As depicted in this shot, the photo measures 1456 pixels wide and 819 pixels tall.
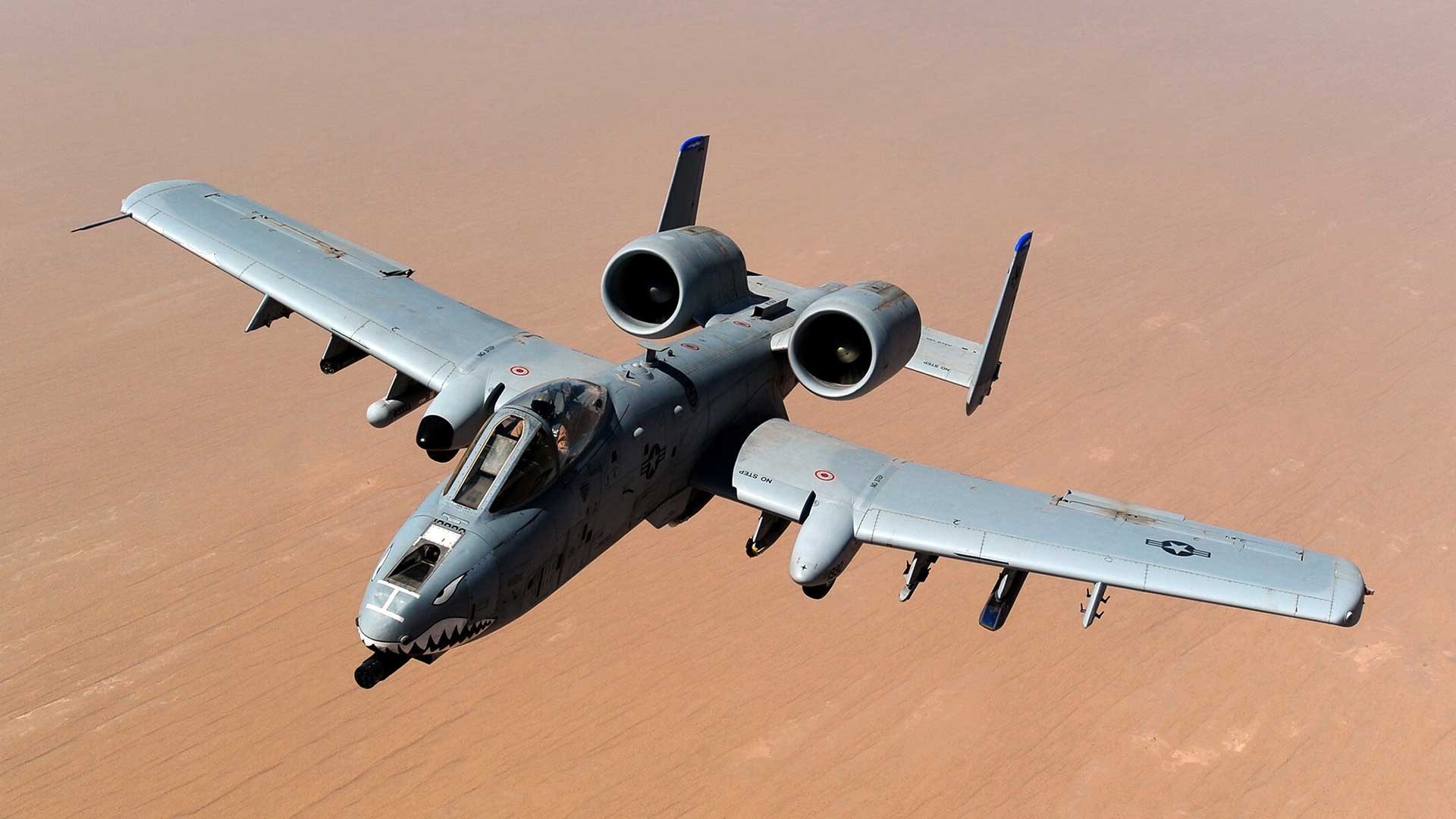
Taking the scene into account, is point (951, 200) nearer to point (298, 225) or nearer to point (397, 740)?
point (298, 225)

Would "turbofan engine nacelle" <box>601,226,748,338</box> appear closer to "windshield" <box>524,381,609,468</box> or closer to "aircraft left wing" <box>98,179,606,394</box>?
"aircraft left wing" <box>98,179,606,394</box>

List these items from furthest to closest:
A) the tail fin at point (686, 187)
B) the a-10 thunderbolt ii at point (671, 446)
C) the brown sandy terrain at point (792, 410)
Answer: the tail fin at point (686, 187), the brown sandy terrain at point (792, 410), the a-10 thunderbolt ii at point (671, 446)

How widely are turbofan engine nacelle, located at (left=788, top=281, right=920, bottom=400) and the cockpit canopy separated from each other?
397 centimetres

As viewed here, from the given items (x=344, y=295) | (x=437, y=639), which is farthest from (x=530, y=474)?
(x=344, y=295)

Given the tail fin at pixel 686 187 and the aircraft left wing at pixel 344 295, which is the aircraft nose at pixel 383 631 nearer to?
the aircraft left wing at pixel 344 295

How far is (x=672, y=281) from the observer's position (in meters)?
18.7

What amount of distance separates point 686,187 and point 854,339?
4.94 meters

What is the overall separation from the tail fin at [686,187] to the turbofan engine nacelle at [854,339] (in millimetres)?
4282

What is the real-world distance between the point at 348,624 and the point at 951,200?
69.4 ft

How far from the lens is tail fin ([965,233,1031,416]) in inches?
636

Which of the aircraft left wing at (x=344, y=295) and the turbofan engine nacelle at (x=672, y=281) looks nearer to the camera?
the aircraft left wing at (x=344, y=295)

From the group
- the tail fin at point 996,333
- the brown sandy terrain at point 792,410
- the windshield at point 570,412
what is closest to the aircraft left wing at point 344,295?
the windshield at point 570,412

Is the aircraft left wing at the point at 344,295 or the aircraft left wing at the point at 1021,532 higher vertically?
the aircraft left wing at the point at 1021,532

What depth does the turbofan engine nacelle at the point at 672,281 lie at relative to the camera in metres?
17.9
